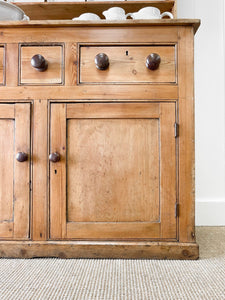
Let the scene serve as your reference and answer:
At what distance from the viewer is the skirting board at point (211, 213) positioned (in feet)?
4.03

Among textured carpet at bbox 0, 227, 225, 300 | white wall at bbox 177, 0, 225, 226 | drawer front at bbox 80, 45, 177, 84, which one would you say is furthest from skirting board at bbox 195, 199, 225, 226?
drawer front at bbox 80, 45, 177, 84

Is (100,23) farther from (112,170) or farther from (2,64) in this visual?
(112,170)

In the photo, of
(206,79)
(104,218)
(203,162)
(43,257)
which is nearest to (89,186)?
(104,218)

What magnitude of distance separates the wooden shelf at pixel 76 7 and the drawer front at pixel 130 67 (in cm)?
48

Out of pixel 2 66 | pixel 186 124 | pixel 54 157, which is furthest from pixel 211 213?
pixel 2 66

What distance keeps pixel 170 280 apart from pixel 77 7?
1180mm

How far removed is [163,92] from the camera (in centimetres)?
81

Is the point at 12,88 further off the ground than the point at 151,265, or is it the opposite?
the point at 12,88

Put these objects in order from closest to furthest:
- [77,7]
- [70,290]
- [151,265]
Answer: [70,290], [151,265], [77,7]

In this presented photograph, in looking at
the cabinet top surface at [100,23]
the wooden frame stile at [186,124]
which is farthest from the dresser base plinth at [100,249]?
the cabinet top surface at [100,23]

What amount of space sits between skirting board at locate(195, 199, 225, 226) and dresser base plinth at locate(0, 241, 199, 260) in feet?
1.55

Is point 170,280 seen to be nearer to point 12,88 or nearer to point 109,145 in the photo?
point 109,145

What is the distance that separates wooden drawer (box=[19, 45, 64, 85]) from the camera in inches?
32.2

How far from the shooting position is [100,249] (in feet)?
2.61
